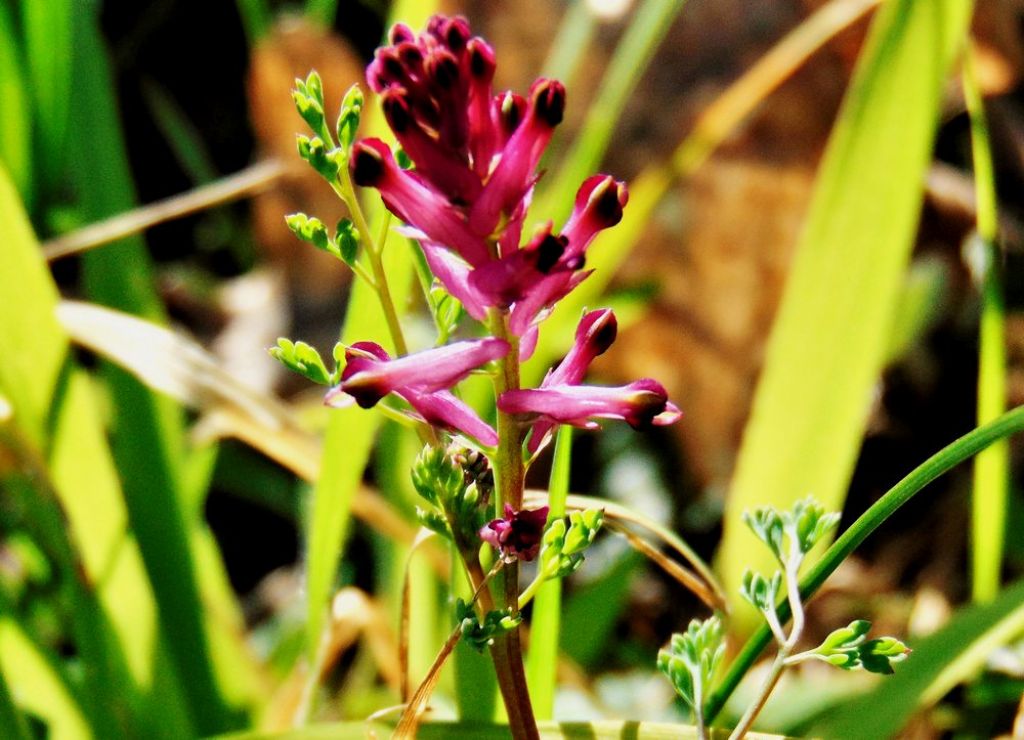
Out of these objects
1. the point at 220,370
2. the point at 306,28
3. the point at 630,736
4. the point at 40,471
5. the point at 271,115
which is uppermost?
the point at 306,28

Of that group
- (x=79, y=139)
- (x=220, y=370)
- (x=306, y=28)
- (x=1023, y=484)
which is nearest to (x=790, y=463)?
(x=220, y=370)

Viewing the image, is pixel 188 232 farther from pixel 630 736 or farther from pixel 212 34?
pixel 630 736

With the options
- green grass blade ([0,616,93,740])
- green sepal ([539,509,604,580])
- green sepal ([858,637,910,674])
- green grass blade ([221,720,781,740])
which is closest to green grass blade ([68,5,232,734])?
green grass blade ([0,616,93,740])

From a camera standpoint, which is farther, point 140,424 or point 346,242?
point 140,424

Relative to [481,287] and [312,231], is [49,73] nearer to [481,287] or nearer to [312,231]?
[312,231]

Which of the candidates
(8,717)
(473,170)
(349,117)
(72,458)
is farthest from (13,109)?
(473,170)

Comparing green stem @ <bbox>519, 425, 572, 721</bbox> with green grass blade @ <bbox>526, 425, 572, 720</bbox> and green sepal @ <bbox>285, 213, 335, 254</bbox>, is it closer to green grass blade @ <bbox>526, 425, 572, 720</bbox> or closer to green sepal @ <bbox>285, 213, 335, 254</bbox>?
green grass blade @ <bbox>526, 425, 572, 720</bbox>
